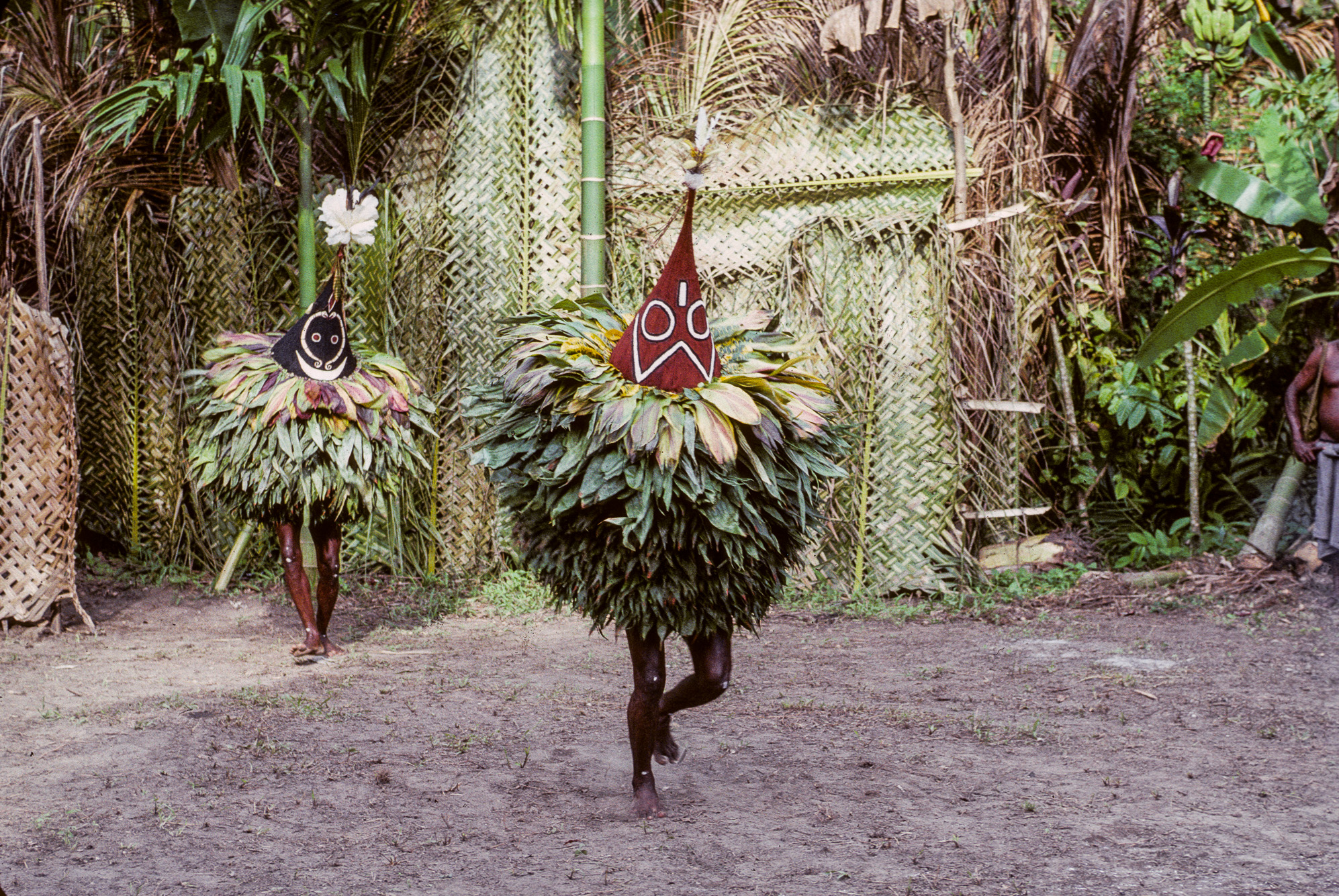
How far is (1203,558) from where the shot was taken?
693 centimetres

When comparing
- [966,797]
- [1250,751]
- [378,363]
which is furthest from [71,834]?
[1250,751]

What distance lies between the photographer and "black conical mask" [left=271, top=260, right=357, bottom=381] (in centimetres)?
520

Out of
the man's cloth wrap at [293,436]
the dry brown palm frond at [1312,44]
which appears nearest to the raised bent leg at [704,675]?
the man's cloth wrap at [293,436]

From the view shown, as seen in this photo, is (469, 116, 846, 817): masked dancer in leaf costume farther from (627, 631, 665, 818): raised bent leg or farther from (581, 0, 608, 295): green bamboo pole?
(581, 0, 608, 295): green bamboo pole

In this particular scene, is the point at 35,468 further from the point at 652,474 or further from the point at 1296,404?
the point at 1296,404

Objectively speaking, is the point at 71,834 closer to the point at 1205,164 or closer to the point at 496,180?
the point at 496,180

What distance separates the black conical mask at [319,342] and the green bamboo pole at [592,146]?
1394 mm

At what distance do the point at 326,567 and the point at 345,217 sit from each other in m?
1.65

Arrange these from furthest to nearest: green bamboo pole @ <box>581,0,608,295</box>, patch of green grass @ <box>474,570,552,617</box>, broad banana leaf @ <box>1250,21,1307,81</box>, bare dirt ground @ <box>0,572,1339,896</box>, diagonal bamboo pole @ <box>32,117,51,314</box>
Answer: patch of green grass @ <box>474,570,552,617</box>, diagonal bamboo pole @ <box>32,117,51,314</box>, broad banana leaf @ <box>1250,21,1307,81</box>, green bamboo pole @ <box>581,0,608,295</box>, bare dirt ground @ <box>0,572,1339,896</box>

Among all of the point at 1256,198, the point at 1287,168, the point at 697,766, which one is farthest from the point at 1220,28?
the point at 697,766

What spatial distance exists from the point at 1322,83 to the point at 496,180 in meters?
5.40

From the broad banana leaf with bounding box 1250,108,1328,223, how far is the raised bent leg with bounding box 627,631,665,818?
5.13 meters

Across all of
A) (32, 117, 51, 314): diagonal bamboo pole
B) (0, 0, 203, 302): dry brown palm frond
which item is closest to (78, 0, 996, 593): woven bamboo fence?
(0, 0, 203, 302): dry brown palm frond

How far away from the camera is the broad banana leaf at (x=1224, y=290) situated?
19.0 ft
